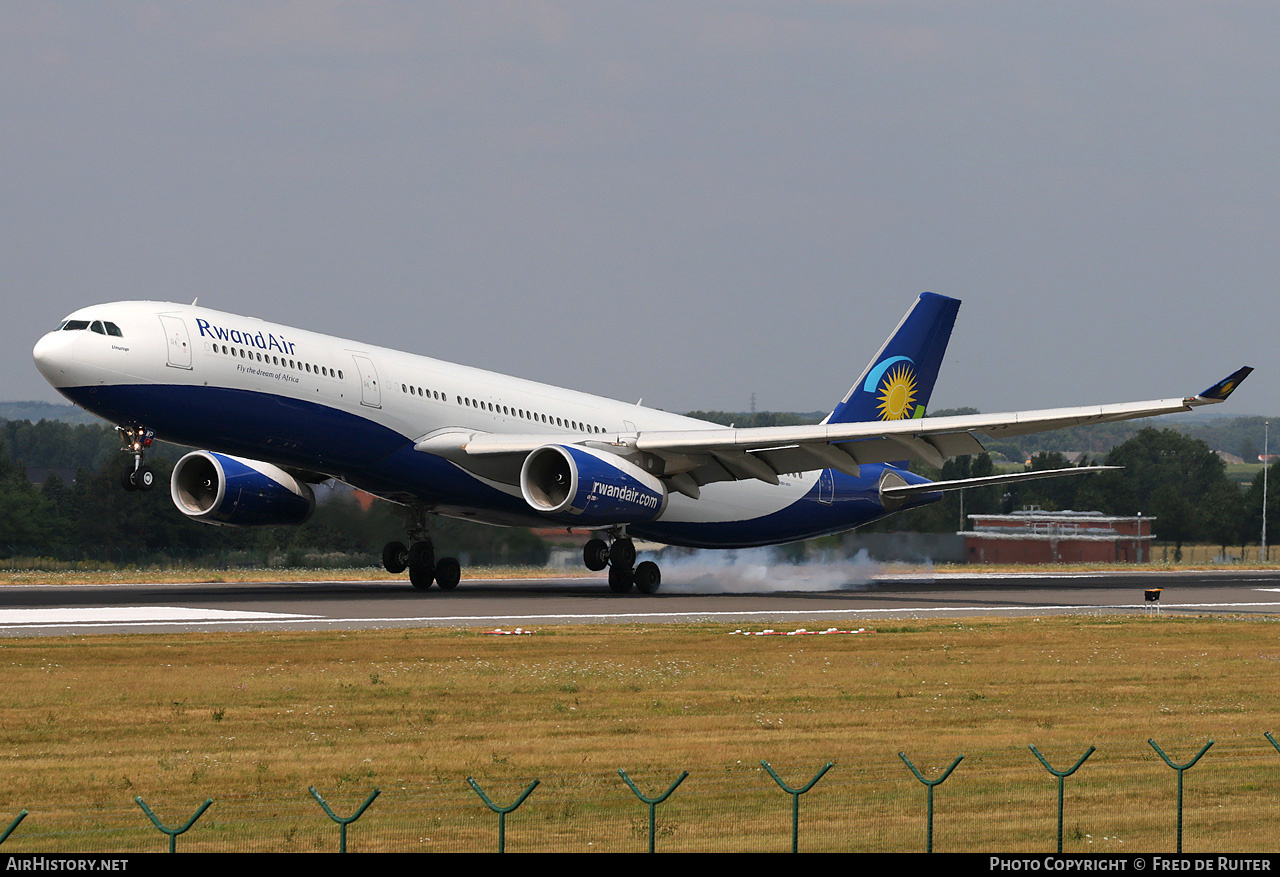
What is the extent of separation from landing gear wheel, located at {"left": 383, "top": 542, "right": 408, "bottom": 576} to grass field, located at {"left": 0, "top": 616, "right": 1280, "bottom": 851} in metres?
14.4

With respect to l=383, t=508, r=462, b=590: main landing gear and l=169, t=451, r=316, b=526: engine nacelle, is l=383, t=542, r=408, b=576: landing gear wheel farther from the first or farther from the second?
l=169, t=451, r=316, b=526: engine nacelle

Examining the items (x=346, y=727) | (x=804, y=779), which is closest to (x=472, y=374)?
(x=346, y=727)

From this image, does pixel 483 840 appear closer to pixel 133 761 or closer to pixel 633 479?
pixel 133 761

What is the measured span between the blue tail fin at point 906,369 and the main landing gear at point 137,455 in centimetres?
2375

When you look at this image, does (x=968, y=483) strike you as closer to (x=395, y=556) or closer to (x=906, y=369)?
(x=906, y=369)

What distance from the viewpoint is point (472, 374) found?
41.7 m

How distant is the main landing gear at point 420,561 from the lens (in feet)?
141

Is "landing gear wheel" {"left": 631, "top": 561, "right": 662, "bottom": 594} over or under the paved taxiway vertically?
over

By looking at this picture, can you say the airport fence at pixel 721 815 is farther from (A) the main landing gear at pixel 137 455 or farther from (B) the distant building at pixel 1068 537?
(B) the distant building at pixel 1068 537

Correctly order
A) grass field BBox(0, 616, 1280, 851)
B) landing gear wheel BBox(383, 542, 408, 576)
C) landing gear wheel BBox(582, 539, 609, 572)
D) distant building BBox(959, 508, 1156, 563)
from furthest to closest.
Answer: distant building BBox(959, 508, 1156, 563) → landing gear wheel BBox(582, 539, 609, 572) → landing gear wheel BBox(383, 542, 408, 576) → grass field BBox(0, 616, 1280, 851)

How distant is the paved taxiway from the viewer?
31.7 meters

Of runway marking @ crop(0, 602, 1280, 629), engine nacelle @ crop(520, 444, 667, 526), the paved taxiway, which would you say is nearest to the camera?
runway marking @ crop(0, 602, 1280, 629)

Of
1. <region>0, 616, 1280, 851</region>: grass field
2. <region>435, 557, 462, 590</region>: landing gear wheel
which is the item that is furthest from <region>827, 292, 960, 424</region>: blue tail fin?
<region>0, 616, 1280, 851</region>: grass field

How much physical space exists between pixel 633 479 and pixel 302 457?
28.2ft
